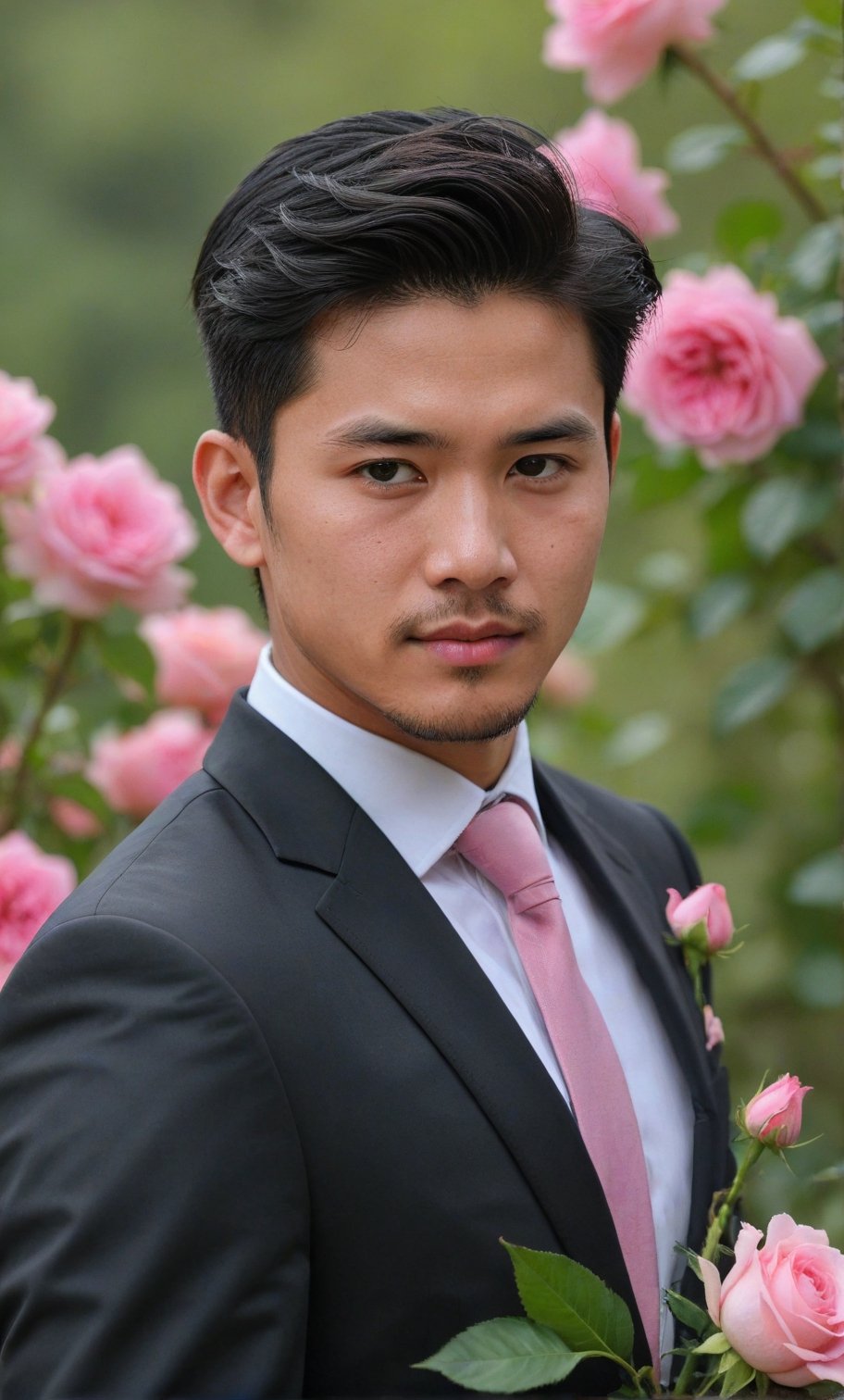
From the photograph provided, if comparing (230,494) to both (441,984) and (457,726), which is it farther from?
(441,984)

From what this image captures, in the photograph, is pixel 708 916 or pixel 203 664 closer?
pixel 708 916

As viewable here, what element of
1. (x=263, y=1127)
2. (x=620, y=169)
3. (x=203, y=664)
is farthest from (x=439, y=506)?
(x=620, y=169)

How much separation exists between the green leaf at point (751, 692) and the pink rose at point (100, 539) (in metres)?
1.00

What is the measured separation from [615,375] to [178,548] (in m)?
0.85

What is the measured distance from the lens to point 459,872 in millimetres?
1525

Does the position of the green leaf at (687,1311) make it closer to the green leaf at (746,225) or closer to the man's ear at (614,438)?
the man's ear at (614,438)

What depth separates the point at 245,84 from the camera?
4195 millimetres

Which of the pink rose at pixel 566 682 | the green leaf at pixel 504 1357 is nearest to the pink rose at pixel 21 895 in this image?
the green leaf at pixel 504 1357

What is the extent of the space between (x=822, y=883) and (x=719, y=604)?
542 millimetres

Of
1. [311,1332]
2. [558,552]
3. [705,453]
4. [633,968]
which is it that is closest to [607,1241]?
[311,1332]

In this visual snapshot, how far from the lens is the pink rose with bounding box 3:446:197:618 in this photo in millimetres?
2125

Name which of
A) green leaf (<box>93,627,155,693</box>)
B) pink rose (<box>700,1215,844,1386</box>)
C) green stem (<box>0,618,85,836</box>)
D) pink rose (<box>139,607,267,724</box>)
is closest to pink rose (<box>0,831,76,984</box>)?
green stem (<box>0,618,85,836</box>)

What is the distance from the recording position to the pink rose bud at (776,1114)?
51.6 inches

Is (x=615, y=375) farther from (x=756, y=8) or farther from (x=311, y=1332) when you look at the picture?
(x=756, y=8)
